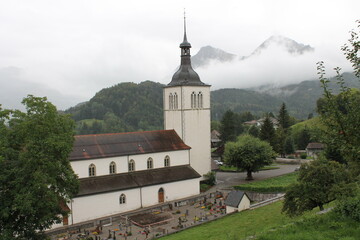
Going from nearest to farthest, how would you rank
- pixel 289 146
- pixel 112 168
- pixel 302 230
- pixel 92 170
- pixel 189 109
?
1. pixel 302 230
2. pixel 92 170
3. pixel 112 168
4. pixel 189 109
5. pixel 289 146

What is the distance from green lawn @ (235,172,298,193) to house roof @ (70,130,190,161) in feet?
26.0

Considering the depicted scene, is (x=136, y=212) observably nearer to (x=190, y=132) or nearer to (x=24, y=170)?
(x=190, y=132)

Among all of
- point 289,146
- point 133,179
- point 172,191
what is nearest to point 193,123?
point 172,191

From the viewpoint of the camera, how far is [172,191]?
113 ft

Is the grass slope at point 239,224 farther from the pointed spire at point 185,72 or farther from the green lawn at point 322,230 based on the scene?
the pointed spire at point 185,72

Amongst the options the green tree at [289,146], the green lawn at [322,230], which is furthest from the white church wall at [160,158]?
the green tree at [289,146]

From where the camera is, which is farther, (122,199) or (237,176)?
(237,176)

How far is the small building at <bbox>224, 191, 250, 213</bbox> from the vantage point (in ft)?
95.9

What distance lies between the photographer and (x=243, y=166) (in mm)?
40500

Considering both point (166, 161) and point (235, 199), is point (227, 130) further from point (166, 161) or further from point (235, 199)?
point (235, 199)

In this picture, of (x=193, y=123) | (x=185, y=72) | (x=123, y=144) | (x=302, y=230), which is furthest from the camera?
(x=193, y=123)

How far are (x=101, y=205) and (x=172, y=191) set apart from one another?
25.5 ft

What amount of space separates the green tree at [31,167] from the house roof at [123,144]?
36.9 feet

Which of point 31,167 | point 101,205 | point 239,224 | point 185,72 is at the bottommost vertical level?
point 239,224
